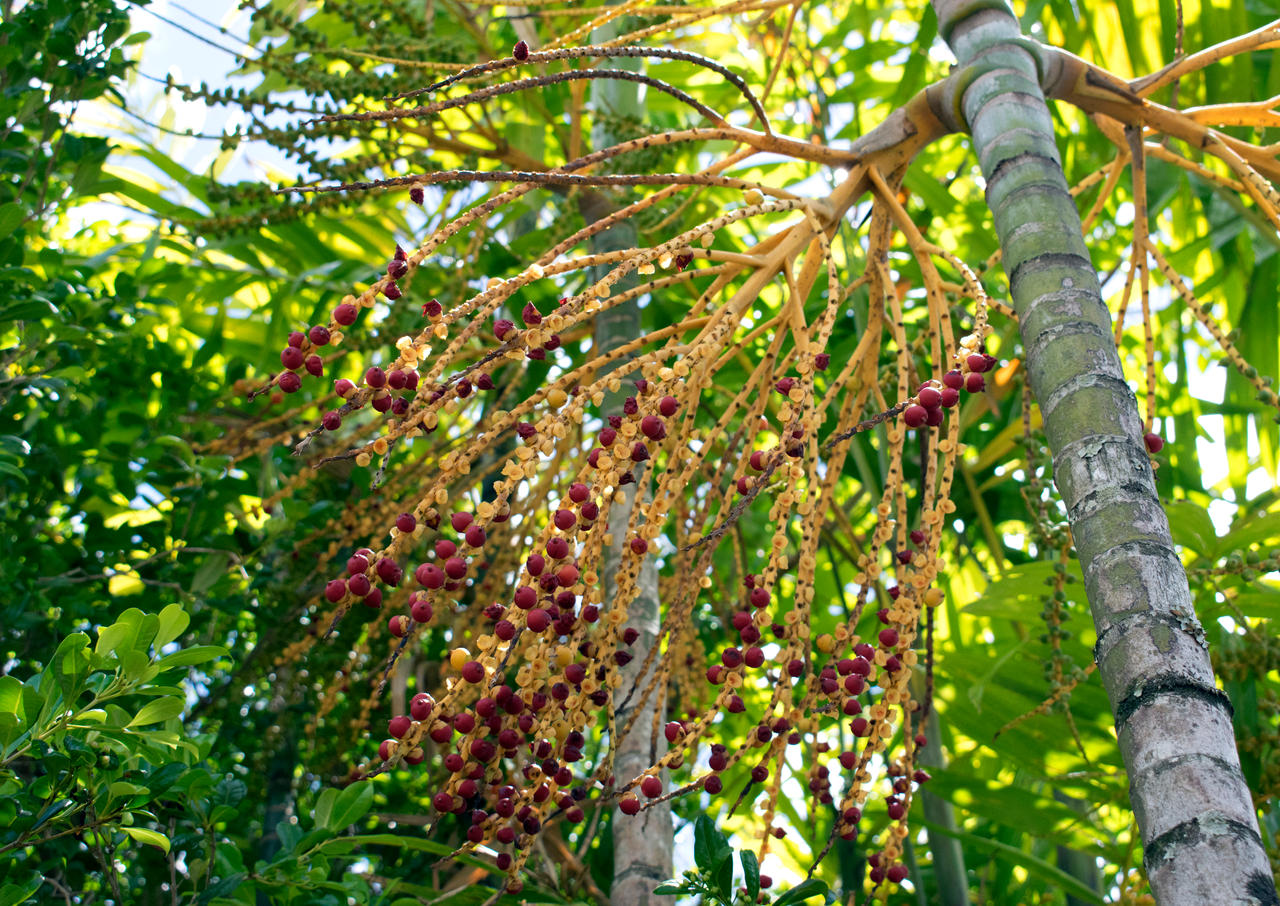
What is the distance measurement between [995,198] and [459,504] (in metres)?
1.86

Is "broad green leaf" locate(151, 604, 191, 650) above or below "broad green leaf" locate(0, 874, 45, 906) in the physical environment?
above

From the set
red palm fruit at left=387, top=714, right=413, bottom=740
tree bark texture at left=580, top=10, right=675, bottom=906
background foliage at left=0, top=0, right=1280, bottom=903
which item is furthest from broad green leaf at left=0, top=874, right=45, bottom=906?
tree bark texture at left=580, top=10, right=675, bottom=906

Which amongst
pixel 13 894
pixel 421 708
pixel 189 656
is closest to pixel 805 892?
pixel 421 708

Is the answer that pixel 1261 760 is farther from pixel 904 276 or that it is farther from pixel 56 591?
pixel 56 591

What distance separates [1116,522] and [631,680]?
112cm

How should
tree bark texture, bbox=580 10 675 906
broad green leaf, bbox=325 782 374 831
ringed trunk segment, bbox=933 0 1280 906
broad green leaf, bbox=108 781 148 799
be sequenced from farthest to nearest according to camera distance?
tree bark texture, bbox=580 10 675 906
broad green leaf, bbox=325 782 374 831
broad green leaf, bbox=108 781 148 799
ringed trunk segment, bbox=933 0 1280 906

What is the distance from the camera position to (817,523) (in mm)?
1562

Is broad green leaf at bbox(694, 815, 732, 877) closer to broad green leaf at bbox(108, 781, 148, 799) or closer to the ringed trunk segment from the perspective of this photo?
the ringed trunk segment

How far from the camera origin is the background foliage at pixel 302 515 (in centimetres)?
165

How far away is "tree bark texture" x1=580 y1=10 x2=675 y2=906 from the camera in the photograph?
1.83 m

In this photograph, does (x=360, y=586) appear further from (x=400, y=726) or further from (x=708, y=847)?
(x=708, y=847)

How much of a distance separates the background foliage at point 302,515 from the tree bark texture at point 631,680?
0.28ft

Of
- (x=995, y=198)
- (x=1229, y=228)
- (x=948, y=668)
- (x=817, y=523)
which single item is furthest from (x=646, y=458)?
(x=1229, y=228)

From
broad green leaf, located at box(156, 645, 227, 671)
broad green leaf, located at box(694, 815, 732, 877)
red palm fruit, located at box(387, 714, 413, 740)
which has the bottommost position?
broad green leaf, located at box(694, 815, 732, 877)
